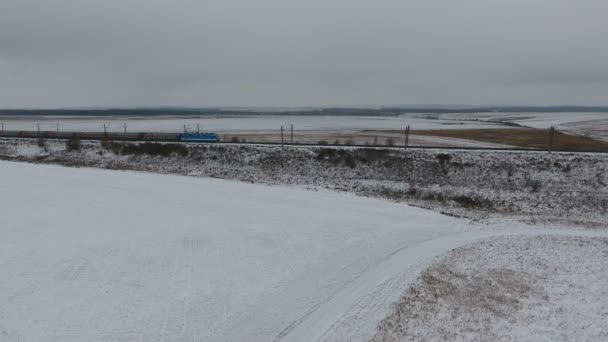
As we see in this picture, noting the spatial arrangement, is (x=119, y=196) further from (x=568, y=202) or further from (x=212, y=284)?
(x=568, y=202)

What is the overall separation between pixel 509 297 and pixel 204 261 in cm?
1064

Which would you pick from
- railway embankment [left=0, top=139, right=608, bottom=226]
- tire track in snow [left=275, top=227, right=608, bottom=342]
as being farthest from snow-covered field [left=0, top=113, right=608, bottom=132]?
tire track in snow [left=275, top=227, right=608, bottom=342]

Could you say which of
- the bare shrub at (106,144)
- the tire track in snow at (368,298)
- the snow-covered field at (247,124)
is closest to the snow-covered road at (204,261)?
the tire track in snow at (368,298)

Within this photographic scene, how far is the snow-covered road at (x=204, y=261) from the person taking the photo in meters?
11.3

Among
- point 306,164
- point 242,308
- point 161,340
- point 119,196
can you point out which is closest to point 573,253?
point 242,308

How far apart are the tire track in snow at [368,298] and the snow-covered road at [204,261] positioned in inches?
1.9

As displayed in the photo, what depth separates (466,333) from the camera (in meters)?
11.0

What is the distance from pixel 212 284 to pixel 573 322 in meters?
10.9

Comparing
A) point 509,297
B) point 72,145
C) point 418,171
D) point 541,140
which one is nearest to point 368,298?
point 509,297

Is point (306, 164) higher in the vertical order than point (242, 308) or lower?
higher

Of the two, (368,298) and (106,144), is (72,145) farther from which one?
(368,298)

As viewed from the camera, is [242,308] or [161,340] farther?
[242,308]

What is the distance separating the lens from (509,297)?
1306cm

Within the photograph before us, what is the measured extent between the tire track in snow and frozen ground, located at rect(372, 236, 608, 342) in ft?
1.43
